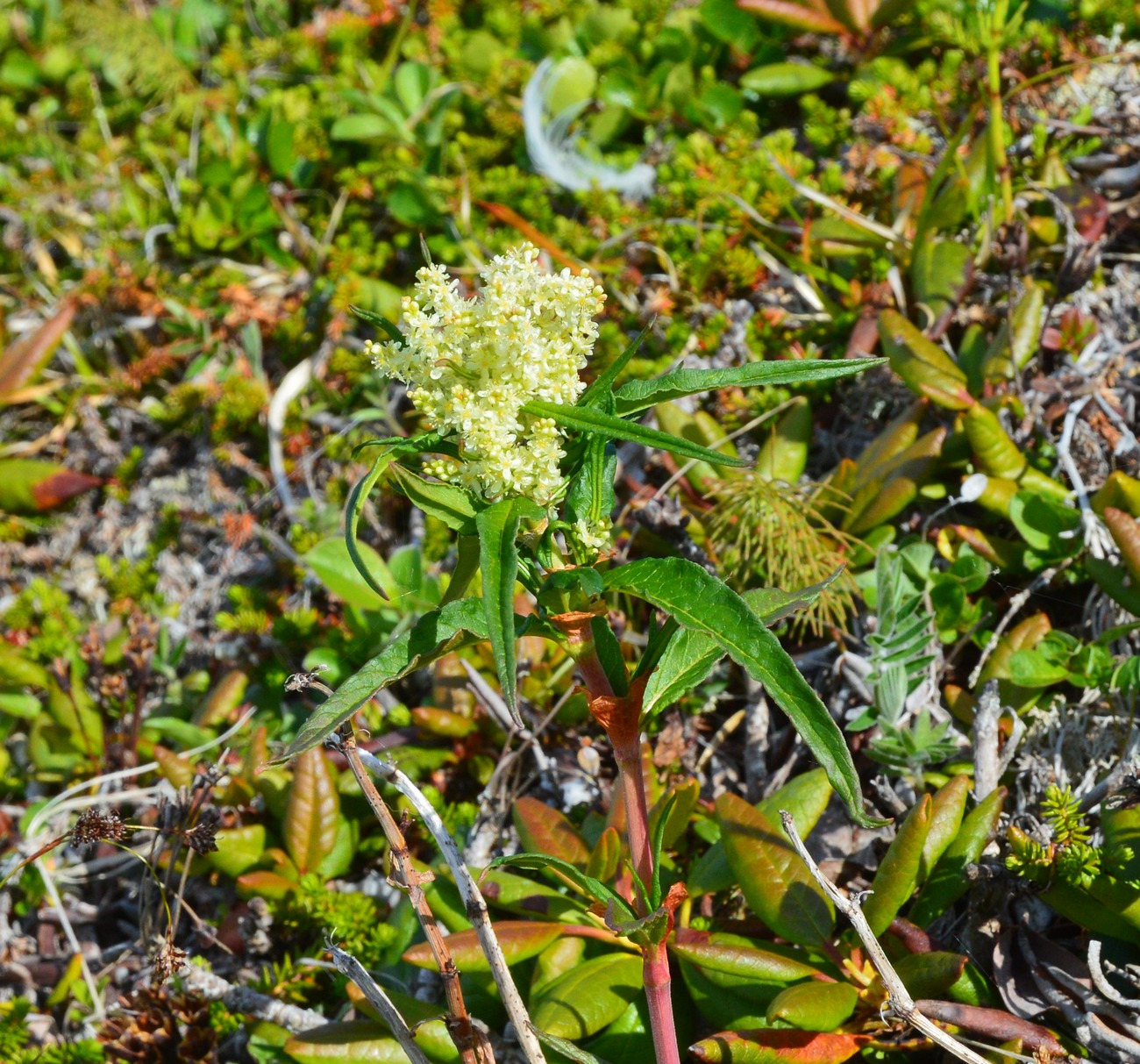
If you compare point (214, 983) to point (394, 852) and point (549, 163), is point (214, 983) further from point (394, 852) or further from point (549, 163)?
point (549, 163)

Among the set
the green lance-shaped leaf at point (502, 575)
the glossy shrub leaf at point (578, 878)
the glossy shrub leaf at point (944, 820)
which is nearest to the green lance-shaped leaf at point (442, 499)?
the green lance-shaped leaf at point (502, 575)

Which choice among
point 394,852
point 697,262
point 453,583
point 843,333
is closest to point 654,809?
point 394,852

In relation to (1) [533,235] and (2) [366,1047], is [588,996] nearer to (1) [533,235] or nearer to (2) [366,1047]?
(2) [366,1047]

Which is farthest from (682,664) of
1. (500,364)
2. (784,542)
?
(784,542)

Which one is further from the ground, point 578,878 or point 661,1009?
point 578,878

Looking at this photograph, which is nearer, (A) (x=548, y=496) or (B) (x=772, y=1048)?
(A) (x=548, y=496)

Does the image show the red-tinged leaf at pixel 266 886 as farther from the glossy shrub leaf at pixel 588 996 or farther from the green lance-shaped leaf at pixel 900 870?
the green lance-shaped leaf at pixel 900 870
